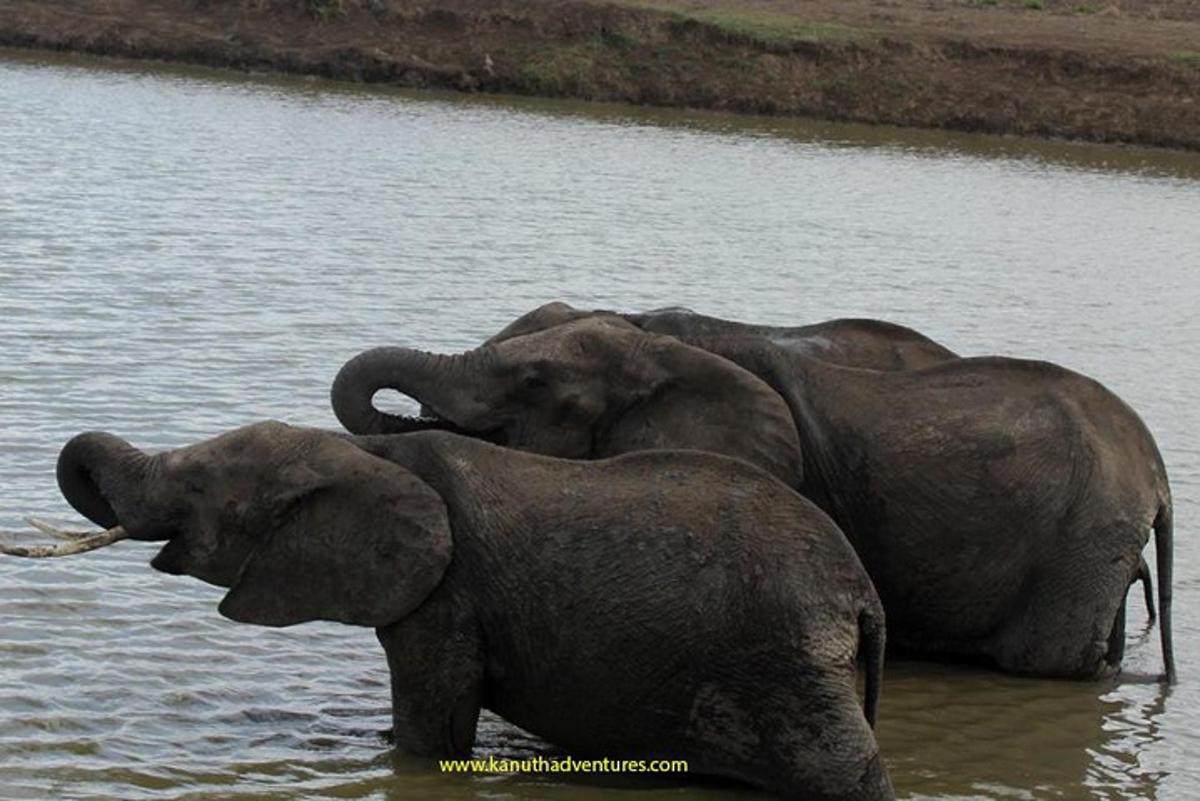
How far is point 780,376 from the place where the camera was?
32.8 feet

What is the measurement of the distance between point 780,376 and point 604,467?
1888 millimetres

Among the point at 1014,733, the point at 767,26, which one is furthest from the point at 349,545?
the point at 767,26

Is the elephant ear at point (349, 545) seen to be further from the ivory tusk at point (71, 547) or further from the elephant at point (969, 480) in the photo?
the elephant at point (969, 480)

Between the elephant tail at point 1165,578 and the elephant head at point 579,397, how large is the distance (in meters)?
2.04

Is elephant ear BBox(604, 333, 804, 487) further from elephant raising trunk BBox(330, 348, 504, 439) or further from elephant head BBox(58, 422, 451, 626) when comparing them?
elephant head BBox(58, 422, 451, 626)

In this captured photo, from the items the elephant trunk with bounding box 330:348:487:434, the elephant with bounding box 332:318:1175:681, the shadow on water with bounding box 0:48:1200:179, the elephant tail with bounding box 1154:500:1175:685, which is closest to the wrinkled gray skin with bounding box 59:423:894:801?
the elephant trunk with bounding box 330:348:487:434

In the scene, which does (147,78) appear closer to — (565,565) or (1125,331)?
(1125,331)

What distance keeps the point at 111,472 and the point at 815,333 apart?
4.13 meters

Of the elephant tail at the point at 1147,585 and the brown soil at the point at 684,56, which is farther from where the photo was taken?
the brown soil at the point at 684,56

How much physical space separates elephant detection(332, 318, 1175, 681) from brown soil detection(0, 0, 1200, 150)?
33.6 metres

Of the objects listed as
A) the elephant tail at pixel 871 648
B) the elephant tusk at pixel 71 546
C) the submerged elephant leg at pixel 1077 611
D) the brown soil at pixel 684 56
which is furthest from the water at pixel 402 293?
the brown soil at pixel 684 56

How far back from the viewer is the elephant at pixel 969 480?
31.6 feet

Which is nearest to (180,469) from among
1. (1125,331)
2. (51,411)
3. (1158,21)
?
(51,411)

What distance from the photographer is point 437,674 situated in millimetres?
8211
